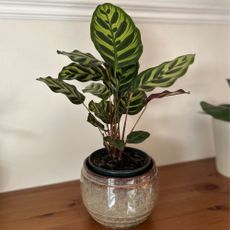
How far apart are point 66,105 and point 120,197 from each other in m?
0.36

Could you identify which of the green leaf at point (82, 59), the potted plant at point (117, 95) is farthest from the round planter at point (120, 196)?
the green leaf at point (82, 59)

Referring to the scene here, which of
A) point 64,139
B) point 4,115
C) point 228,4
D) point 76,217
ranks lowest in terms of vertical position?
point 76,217

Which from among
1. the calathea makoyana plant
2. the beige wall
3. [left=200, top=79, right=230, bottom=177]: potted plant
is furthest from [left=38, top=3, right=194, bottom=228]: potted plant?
[left=200, top=79, right=230, bottom=177]: potted plant

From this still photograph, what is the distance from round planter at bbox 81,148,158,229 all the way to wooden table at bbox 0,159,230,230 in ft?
0.20

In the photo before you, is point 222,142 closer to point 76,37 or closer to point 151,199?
point 151,199

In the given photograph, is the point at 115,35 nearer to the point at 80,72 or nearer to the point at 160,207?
the point at 80,72

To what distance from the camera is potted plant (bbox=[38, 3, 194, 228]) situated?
61cm

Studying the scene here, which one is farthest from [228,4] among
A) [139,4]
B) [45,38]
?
[45,38]

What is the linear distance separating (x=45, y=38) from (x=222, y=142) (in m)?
0.62

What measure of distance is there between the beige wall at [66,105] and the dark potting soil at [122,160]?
201 mm

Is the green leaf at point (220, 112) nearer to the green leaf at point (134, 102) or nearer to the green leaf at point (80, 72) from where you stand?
the green leaf at point (134, 102)

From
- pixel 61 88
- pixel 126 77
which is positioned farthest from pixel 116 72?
pixel 61 88

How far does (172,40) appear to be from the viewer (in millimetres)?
982

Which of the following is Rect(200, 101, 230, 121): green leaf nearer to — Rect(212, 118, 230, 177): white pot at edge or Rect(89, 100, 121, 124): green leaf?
Rect(212, 118, 230, 177): white pot at edge
